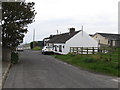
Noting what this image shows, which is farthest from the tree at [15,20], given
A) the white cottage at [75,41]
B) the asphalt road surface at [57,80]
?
the white cottage at [75,41]

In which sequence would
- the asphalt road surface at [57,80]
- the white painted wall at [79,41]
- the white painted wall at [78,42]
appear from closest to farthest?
the asphalt road surface at [57,80] → the white painted wall at [78,42] → the white painted wall at [79,41]

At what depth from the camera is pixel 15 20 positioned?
2595 centimetres

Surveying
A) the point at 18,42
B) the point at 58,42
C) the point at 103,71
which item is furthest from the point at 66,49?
the point at 103,71

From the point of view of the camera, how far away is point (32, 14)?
2662 cm

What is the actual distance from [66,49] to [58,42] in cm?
461

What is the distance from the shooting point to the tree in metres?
24.5

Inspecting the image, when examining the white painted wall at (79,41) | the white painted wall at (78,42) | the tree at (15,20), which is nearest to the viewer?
the tree at (15,20)

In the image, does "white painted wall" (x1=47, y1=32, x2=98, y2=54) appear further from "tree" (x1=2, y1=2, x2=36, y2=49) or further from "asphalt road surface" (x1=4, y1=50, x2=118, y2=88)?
"asphalt road surface" (x1=4, y1=50, x2=118, y2=88)

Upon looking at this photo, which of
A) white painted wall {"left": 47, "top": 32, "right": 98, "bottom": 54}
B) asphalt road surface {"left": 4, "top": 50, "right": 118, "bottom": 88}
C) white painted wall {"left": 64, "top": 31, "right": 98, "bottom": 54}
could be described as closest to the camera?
asphalt road surface {"left": 4, "top": 50, "right": 118, "bottom": 88}

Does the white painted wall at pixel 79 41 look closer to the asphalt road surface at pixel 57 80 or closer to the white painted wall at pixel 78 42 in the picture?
the white painted wall at pixel 78 42

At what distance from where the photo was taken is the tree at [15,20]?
2450 centimetres

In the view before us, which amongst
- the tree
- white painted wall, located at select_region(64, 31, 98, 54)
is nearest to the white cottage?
white painted wall, located at select_region(64, 31, 98, 54)

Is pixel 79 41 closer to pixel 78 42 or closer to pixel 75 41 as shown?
pixel 78 42

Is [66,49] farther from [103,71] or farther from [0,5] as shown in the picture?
[103,71]
